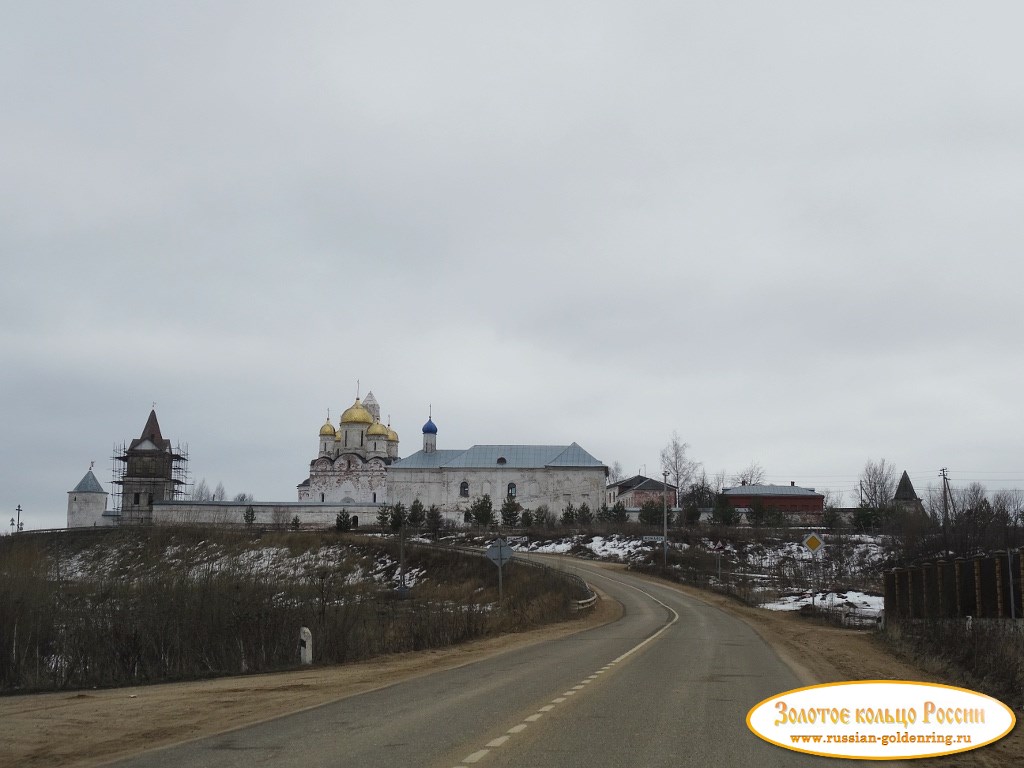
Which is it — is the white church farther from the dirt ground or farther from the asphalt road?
the asphalt road

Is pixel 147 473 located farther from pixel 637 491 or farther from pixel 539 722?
pixel 539 722

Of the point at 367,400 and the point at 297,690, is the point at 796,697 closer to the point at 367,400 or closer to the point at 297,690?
the point at 297,690

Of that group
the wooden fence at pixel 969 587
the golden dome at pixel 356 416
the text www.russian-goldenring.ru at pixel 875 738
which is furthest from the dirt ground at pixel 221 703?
the golden dome at pixel 356 416

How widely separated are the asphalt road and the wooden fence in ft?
27.2

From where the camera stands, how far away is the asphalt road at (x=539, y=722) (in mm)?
9828

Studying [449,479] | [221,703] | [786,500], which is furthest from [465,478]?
[221,703]

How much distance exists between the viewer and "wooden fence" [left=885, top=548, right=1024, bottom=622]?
25375mm

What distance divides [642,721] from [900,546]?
77443mm

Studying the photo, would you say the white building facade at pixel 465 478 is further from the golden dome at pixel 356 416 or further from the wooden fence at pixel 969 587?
the wooden fence at pixel 969 587

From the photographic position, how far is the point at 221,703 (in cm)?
1498

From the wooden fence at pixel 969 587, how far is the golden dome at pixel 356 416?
315ft

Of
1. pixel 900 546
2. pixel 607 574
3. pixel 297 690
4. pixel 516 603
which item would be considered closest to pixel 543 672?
pixel 297 690

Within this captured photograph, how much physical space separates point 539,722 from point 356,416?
117 metres

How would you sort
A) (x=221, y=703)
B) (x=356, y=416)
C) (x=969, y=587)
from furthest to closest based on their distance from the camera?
(x=356, y=416)
(x=969, y=587)
(x=221, y=703)
